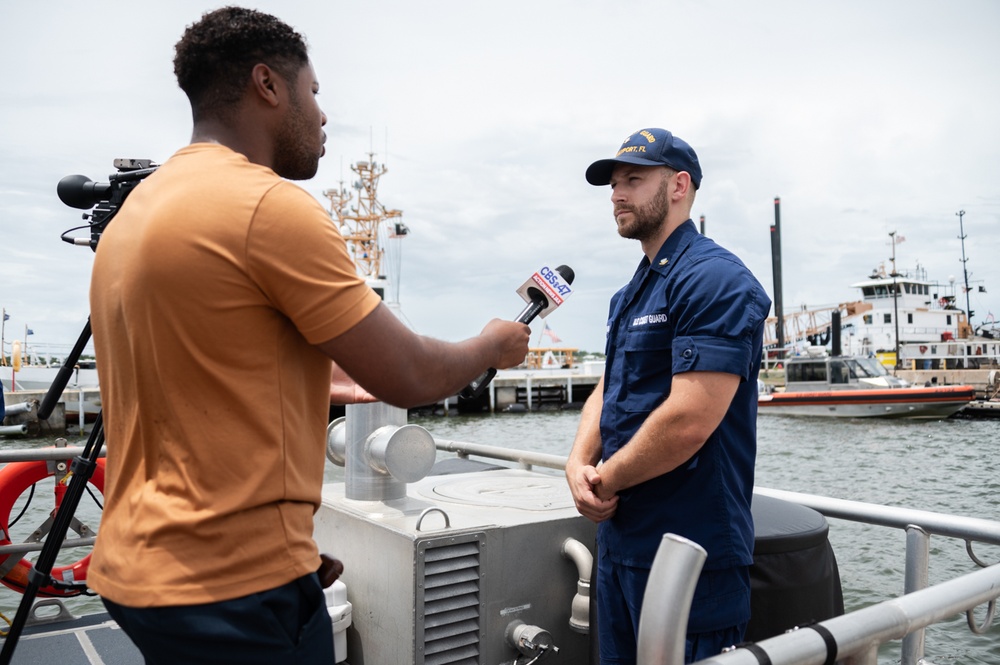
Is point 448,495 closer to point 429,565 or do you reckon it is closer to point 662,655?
point 429,565

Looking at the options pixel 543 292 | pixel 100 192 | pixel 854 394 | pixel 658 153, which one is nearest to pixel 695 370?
pixel 543 292

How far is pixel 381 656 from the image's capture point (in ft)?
8.12

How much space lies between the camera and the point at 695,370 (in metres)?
1.91

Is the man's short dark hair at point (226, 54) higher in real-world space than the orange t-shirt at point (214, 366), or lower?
higher

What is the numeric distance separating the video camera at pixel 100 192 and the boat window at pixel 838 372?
29.9 metres

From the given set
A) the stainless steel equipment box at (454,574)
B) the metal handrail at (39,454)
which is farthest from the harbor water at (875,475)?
the metal handrail at (39,454)

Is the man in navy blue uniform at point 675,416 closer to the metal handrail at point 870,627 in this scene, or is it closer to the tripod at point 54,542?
the metal handrail at point 870,627

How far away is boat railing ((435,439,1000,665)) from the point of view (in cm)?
111

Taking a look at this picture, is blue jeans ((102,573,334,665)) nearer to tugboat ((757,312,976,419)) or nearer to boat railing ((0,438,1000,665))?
boat railing ((0,438,1000,665))

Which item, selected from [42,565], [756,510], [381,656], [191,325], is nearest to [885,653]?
[756,510]

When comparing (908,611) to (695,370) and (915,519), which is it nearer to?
(695,370)

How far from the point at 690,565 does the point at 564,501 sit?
1745 millimetres

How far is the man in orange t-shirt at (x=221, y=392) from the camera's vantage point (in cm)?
110

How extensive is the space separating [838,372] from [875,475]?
12920 mm
